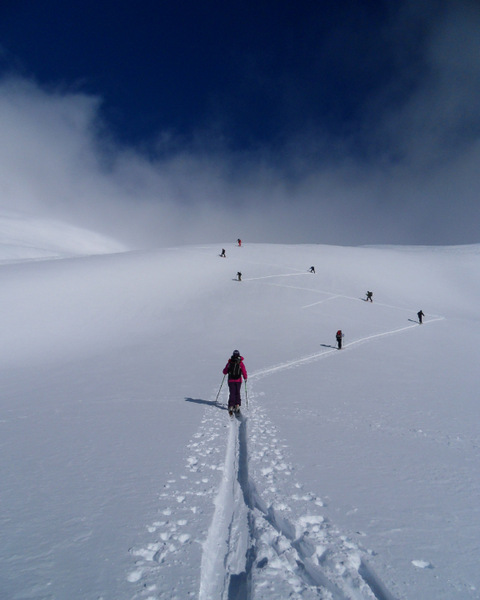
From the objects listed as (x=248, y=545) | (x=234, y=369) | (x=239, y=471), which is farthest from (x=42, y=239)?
(x=248, y=545)

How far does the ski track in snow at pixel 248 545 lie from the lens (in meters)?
3.66

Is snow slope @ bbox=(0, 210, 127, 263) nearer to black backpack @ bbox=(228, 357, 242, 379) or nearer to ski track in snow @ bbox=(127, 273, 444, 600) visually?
black backpack @ bbox=(228, 357, 242, 379)

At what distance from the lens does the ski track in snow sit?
366cm


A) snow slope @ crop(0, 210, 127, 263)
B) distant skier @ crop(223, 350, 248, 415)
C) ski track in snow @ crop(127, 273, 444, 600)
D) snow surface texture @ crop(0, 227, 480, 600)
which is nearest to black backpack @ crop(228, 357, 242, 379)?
distant skier @ crop(223, 350, 248, 415)

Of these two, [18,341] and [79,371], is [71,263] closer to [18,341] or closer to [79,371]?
[18,341]

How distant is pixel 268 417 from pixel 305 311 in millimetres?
20693

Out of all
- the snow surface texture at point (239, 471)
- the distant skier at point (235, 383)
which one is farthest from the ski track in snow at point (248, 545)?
the distant skier at point (235, 383)

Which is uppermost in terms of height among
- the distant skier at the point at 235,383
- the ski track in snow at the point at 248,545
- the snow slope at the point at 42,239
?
the snow slope at the point at 42,239

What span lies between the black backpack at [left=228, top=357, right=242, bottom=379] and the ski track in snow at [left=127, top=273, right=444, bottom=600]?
378 centimetres

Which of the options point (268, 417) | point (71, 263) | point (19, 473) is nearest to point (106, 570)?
point (19, 473)

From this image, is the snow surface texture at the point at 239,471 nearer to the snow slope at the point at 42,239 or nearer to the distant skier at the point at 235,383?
the distant skier at the point at 235,383

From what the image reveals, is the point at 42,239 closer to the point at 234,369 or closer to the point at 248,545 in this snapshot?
the point at 234,369

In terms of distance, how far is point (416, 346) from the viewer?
20.4 m

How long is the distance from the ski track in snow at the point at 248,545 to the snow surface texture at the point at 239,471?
2 centimetres
